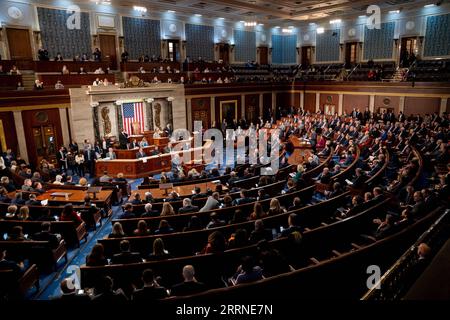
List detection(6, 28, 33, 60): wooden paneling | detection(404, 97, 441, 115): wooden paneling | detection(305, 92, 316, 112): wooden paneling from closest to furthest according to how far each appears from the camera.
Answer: detection(6, 28, 33, 60): wooden paneling, detection(404, 97, 441, 115): wooden paneling, detection(305, 92, 316, 112): wooden paneling

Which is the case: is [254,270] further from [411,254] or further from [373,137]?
[373,137]

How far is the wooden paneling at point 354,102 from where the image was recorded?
21170mm

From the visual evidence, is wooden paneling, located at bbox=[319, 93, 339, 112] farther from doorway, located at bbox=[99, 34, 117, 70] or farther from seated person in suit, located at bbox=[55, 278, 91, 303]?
seated person in suit, located at bbox=[55, 278, 91, 303]

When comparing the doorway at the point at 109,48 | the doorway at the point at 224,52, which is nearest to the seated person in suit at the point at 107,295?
the doorway at the point at 109,48

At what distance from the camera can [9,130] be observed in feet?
46.4

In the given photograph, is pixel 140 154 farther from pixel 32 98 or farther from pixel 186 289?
pixel 186 289

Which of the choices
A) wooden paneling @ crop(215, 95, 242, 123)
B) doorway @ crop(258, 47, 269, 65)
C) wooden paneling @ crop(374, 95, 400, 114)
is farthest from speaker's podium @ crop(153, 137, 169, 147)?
doorway @ crop(258, 47, 269, 65)

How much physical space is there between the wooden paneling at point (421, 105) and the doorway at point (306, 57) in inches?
462

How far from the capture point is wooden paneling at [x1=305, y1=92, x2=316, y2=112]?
24.5 m

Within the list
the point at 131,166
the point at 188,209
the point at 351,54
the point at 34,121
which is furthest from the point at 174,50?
the point at 188,209

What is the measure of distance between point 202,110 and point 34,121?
9.97 meters

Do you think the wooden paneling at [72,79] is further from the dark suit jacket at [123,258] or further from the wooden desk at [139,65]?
the dark suit jacket at [123,258]

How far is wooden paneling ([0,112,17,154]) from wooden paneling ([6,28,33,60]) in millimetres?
4920

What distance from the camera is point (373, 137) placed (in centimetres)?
1482
